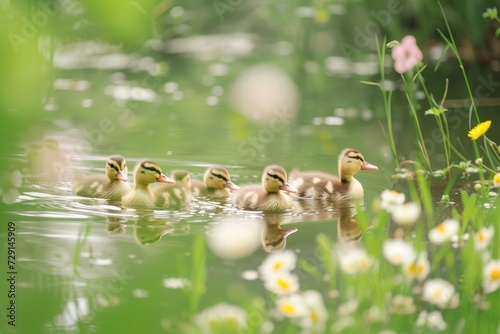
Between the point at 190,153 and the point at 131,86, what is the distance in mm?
4529

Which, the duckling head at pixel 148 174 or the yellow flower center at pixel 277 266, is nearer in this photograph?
the yellow flower center at pixel 277 266

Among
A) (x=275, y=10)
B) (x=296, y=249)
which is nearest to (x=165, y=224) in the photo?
(x=296, y=249)

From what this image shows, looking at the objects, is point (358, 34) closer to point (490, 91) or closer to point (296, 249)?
point (490, 91)

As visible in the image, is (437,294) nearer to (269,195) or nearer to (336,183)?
(269,195)

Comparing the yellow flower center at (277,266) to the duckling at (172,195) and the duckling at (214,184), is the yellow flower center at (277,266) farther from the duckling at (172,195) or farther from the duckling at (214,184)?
the duckling at (214,184)

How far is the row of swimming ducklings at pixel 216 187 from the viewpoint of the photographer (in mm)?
4582

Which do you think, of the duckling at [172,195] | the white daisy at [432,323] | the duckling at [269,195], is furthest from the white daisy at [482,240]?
the duckling at [172,195]

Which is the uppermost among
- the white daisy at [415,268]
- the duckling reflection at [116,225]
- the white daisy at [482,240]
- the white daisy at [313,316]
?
the duckling reflection at [116,225]

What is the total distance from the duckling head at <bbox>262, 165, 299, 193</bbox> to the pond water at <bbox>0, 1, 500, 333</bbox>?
0.14m

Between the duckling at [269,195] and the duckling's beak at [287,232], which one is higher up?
the duckling at [269,195]

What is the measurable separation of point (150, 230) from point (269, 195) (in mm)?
800

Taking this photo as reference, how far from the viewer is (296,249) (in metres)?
3.79

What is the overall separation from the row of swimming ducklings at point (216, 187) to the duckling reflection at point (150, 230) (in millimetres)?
348

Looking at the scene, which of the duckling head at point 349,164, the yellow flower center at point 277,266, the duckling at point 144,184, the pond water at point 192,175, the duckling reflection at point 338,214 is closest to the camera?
the pond water at point 192,175
